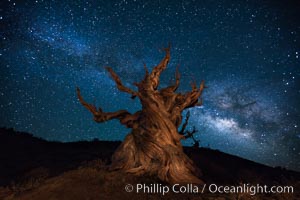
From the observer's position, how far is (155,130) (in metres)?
14.4

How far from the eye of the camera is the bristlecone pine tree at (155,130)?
13578 millimetres

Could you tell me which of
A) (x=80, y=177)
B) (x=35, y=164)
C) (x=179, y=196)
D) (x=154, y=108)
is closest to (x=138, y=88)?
(x=154, y=108)

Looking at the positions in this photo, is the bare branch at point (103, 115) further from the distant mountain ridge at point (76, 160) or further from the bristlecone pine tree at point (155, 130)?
the distant mountain ridge at point (76, 160)

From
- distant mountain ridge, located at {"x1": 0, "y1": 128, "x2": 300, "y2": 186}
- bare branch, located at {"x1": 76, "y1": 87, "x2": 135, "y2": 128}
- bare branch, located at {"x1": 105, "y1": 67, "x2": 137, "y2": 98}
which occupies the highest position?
bare branch, located at {"x1": 105, "y1": 67, "x2": 137, "y2": 98}

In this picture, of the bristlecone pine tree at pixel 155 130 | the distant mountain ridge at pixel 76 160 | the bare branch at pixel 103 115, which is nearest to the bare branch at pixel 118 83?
the bristlecone pine tree at pixel 155 130

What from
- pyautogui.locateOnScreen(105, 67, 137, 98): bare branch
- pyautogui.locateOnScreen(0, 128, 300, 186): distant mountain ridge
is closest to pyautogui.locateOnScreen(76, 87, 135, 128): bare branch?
pyautogui.locateOnScreen(105, 67, 137, 98): bare branch

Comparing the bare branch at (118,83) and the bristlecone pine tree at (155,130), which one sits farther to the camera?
the bare branch at (118,83)

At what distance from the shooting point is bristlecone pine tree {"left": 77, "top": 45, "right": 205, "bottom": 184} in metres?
13.6

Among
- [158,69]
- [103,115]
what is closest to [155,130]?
[103,115]

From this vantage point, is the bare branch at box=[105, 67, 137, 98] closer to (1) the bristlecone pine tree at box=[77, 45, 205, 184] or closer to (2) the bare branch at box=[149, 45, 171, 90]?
(1) the bristlecone pine tree at box=[77, 45, 205, 184]

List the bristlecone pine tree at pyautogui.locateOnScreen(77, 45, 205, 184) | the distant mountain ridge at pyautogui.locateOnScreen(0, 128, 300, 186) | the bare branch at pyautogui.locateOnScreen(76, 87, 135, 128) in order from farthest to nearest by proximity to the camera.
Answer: the distant mountain ridge at pyautogui.locateOnScreen(0, 128, 300, 186) → the bare branch at pyautogui.locateOnScreen(76, 87, 135, 128) → the bristlecone pine tree at pyautogui.locateOnScreen(77, 45, 205, 184)

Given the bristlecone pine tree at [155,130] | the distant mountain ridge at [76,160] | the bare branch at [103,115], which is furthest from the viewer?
the distant mountain ridge at [76,160]

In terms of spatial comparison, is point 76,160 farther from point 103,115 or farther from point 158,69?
point 158,69

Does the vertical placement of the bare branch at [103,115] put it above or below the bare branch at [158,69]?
below
